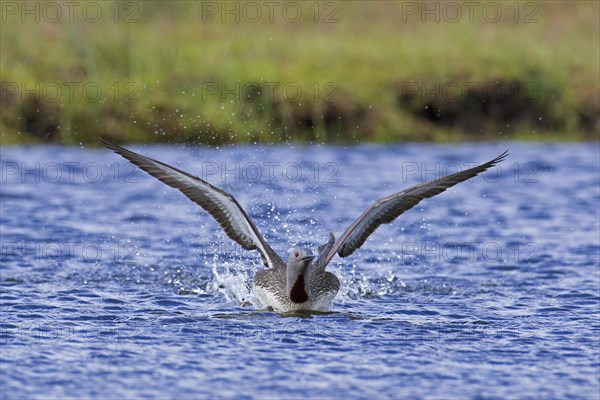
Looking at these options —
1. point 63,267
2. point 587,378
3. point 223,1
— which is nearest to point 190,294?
point 63,267

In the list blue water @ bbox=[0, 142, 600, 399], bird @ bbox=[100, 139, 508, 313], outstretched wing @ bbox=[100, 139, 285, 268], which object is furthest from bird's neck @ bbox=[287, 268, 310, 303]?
outstretched wing @ bbox=[100, 139, 285, 268]

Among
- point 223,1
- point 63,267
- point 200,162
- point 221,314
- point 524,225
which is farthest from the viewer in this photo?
point 223,1

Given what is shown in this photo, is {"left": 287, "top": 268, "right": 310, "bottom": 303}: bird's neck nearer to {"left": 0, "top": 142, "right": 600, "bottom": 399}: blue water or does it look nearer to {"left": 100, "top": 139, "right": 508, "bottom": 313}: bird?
{"left": 100, "top": 139, "right": 508, "bottom": 313}: bird

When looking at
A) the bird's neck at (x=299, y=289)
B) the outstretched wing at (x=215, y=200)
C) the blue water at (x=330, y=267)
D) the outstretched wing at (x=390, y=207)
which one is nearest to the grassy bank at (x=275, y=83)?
the blue water at (x=330, y=267)

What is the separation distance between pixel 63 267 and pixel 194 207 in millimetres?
3985

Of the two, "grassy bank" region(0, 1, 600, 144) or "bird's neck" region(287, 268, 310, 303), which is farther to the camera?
"grassy bank" region(0, 1, 600, 144)

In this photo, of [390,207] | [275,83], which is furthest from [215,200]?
[275,83]

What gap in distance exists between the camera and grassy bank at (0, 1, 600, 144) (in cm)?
1956

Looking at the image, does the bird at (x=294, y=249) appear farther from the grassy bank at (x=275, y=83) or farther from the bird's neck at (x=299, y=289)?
the grassy bank at (x=275, y=83)

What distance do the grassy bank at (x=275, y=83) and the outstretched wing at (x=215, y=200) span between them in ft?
28.2

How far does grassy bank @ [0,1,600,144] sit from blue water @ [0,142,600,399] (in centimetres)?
59

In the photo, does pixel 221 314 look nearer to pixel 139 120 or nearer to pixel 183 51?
pixel 139 120

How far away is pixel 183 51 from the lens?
73.0 ft

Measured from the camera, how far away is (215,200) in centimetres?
1086
